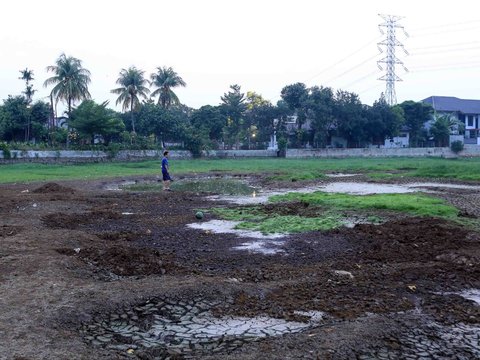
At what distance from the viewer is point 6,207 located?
64.0 feet

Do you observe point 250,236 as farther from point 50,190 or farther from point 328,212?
point 50,190

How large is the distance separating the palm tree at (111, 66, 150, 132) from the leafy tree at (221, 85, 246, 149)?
643 inches

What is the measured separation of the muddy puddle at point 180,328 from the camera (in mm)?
6195

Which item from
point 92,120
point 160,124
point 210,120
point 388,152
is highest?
point 210,120

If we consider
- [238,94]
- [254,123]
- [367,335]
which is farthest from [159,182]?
[238,94]

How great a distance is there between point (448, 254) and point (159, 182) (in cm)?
2850

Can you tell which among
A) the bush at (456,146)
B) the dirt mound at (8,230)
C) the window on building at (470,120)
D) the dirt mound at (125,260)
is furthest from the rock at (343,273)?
the window on building at (470,120)

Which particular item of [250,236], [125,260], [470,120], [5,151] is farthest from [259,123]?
[125,260]

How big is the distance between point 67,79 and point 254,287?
60.4 meters

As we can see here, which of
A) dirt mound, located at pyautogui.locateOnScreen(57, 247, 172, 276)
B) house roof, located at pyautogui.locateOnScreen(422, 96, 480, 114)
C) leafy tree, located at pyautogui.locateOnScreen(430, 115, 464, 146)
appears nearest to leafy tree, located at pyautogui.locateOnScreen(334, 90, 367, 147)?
leafy tree, located at pyautogui.locateOnScreen(430, 115, 464, 146)

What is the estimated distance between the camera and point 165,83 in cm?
7462

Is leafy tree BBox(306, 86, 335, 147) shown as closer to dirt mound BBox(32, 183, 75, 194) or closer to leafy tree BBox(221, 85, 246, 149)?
leafy tree BBox(221, 85, 246, 149)

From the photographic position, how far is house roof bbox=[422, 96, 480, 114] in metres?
92.1

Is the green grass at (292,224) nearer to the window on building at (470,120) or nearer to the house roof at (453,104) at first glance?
the house roof at (453,104)
